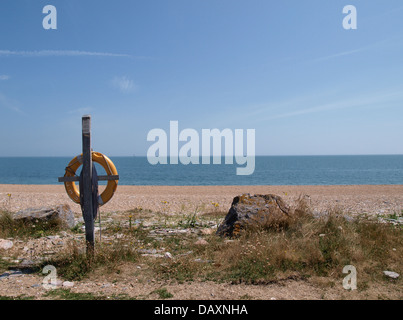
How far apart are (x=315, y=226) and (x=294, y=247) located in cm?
127

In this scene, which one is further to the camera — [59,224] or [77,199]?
[59,224]

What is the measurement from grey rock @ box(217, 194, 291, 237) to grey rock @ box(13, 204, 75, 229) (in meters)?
4.35

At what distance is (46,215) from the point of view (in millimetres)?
8234

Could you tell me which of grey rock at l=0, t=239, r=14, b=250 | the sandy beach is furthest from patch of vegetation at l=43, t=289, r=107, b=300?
the sandy beach

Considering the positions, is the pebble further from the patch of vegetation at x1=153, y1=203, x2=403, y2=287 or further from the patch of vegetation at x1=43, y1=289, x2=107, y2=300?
the patch of vegetation at x1=153, y1=203, x2=403, y2=287

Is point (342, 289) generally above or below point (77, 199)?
below

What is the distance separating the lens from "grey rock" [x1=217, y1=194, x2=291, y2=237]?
702 centimetres

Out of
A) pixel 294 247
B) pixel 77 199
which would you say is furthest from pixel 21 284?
pixel 294 247

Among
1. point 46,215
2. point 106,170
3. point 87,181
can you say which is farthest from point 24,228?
point 87,181

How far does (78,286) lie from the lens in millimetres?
4586

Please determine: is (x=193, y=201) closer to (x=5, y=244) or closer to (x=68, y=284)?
(x=5, y=244)

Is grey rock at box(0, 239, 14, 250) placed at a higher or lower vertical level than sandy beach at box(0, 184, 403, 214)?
higher

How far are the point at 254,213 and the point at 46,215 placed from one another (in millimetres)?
5605

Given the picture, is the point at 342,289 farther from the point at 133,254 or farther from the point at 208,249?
the point at 133,254
